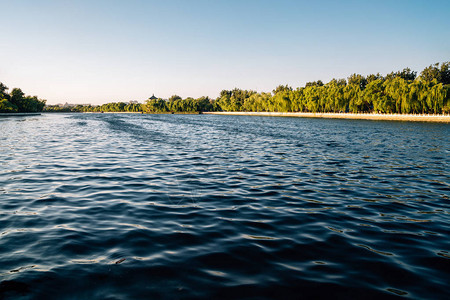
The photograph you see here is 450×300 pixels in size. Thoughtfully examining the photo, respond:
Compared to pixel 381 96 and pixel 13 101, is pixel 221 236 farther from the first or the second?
pixel 13 101

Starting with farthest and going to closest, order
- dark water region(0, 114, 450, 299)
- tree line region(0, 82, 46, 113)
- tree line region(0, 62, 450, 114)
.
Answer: tree line region(0, 82, 46, 113)
tree line region(0, 62, 450, 114)
dark water region(0, 114, 450, 299)

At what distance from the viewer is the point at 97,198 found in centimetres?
911

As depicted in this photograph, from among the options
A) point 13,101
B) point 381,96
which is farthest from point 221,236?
point 13,101

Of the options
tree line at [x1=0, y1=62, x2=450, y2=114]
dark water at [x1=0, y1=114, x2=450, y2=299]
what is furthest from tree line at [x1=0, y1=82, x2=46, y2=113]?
dark water at [x1=0, y1=114, x2=450, y2=299]

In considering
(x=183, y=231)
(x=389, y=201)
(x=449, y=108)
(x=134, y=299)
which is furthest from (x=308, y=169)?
(x=449, y=108)

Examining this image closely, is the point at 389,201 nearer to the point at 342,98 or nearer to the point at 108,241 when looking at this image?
the point at 108,241

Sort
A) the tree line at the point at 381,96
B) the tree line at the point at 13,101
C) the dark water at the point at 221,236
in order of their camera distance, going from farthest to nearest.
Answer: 1. the tree line at the point at 13,101
2. the tree line at the point at 381,96
3. the dark water at the point at 221,236

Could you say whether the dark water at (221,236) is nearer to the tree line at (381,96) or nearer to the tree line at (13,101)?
the tree line at (381,96)

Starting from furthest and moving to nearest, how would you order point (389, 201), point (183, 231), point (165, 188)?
point (165, 188)
point (389, 201)
point (183, 231)

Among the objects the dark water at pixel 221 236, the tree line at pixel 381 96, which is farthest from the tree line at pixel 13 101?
the dark water at pixel 221 236

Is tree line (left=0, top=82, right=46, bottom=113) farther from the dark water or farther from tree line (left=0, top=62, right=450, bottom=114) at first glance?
the dark water

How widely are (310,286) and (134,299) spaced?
2.76 metres

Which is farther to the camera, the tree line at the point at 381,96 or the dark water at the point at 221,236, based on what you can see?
the tree line at the point at 381,96

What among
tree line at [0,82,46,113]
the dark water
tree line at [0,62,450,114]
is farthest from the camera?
tree line at [0,82,46,113]
